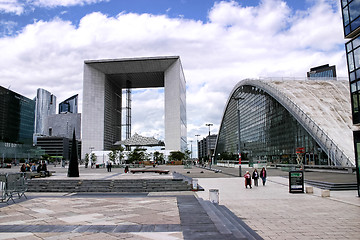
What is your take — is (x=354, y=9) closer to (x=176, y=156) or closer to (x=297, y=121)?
(x=297, y=121)

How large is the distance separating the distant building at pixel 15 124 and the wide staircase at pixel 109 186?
342ft

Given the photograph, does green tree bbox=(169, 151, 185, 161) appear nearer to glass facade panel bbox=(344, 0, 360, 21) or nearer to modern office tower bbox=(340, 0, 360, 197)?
modern office tower bbox=(340, 0, 360, 197)

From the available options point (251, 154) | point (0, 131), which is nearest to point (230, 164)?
point (251, 154)

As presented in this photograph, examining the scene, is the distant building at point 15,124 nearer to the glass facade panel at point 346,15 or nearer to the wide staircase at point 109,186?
the wide staircase at point 109,186

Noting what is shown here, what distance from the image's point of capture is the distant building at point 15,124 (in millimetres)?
121562

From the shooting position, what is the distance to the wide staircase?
2125 centimetres

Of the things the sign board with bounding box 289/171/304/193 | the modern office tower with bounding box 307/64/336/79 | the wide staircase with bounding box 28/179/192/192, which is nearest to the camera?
the sign board with bounding box 289/171/304/193

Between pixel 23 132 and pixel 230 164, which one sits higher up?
pixel 23 132

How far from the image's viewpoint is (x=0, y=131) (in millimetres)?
125312

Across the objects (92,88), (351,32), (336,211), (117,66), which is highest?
(117,66)

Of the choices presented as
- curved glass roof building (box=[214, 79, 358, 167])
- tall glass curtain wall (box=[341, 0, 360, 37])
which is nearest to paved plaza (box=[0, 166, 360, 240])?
tall glass curtain wall (box=[341, 0, 360, 37])

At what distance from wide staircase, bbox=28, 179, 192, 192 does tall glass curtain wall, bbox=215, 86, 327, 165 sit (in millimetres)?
38256

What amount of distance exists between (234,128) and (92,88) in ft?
181

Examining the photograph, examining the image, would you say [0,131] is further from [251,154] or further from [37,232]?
[37,232]
